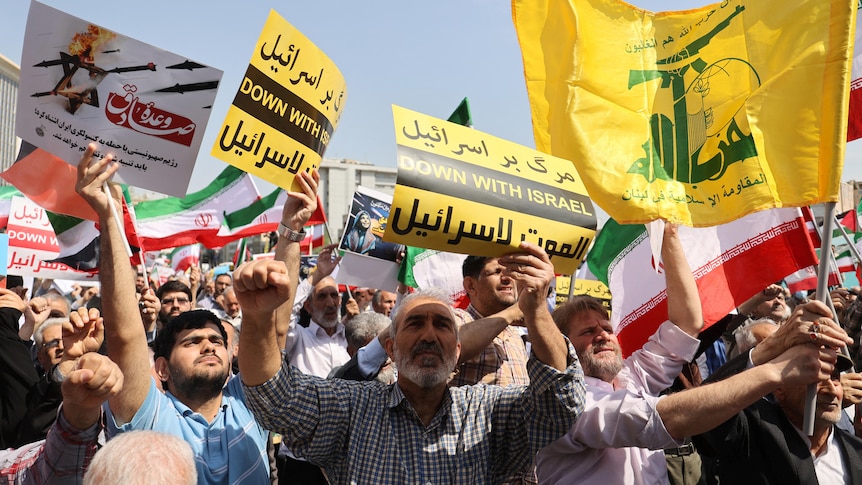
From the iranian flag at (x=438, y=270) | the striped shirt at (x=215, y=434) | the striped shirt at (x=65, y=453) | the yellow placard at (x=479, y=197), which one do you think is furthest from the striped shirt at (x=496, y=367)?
the iranian flag at (x=438, y=270)

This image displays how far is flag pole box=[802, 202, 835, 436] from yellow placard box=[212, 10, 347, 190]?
2.40m

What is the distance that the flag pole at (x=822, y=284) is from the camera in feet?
10.1

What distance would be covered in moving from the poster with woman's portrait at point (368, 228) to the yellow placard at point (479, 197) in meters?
4.75

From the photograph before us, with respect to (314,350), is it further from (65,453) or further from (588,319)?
(65,453)

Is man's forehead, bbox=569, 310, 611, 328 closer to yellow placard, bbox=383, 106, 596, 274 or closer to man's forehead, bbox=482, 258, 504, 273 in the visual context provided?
man's forehead, bbox=482, 258, 504, 273

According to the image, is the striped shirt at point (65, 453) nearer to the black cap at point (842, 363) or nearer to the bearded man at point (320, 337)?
the black cap at point (842, 363)

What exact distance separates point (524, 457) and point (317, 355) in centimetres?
446

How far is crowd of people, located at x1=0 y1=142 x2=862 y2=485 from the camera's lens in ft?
8.47

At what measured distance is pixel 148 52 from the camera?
12.5 ft

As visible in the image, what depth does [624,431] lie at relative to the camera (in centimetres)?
295

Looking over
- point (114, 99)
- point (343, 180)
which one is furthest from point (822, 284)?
point (343, 180)

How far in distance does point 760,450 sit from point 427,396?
5.37ft

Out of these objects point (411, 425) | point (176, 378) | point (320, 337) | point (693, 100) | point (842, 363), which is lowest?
point (176, 378)

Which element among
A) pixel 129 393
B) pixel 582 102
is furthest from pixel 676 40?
pixel 129 393
